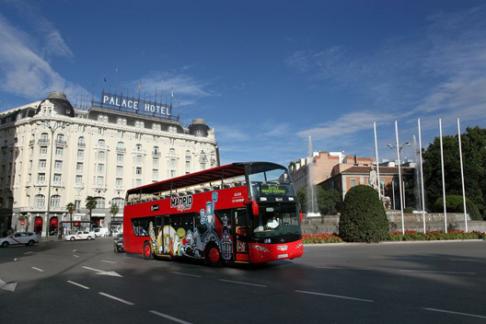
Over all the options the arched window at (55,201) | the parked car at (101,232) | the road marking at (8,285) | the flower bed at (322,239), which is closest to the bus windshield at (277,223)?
the road marking at (8,285)

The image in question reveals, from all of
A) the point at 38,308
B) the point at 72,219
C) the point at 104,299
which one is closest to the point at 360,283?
the point at 104,299

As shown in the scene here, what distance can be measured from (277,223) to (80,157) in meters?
63.4

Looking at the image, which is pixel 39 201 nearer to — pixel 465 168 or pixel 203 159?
pixel 203 159

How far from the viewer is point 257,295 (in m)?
8.93

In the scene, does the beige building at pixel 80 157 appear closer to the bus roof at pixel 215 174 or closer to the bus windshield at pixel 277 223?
the bus roof at pixel 215 174

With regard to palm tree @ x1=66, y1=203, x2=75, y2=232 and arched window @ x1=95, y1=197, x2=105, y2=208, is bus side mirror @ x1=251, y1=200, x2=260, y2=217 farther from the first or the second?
arched window @ x1=95, y1=197, x2=105, y2=208

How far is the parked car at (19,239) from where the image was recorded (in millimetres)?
39213

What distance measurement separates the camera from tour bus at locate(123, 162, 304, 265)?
13.9 meters

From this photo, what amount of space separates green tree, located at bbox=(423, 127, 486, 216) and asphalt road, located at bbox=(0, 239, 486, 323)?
160ft

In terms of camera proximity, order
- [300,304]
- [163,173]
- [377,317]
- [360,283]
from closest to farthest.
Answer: [377,317] → [300,304] → [360,283] → [163,173]

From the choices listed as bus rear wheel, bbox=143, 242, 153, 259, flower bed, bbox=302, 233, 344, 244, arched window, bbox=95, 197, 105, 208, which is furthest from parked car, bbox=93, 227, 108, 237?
bus rear wheel, bbox=143, 242, 153, 259

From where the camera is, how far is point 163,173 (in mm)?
78250

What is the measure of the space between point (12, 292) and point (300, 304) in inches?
292

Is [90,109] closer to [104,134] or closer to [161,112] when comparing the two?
[104,134]
